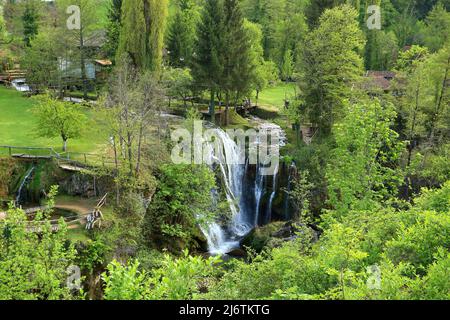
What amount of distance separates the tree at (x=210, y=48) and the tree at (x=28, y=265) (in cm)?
2340

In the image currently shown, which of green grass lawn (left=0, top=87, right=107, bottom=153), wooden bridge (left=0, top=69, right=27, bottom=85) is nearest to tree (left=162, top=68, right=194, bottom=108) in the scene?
green grass lawn (left=0, top=87, right=107, bottom=153)

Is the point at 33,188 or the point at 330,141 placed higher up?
the point at 330,141

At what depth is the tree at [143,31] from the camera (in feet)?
109

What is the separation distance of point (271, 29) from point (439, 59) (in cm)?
2913

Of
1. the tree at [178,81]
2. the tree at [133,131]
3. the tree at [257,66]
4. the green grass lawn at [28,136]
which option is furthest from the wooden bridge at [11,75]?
the tree at [133,131]

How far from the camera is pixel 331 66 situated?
104 ft

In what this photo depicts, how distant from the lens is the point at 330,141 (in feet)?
103

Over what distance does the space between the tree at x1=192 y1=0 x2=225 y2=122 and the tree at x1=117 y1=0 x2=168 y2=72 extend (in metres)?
2.96

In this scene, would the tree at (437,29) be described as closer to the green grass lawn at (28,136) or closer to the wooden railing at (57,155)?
the green grass lawn at (28,136)

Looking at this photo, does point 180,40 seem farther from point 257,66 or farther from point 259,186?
point 259,186

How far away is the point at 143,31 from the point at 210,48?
5057mm

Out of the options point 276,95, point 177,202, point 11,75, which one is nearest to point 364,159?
point 177,202

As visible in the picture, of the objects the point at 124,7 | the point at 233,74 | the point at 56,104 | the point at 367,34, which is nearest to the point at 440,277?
the point at 56,104

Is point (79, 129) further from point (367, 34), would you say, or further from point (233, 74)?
point (367, 34)
